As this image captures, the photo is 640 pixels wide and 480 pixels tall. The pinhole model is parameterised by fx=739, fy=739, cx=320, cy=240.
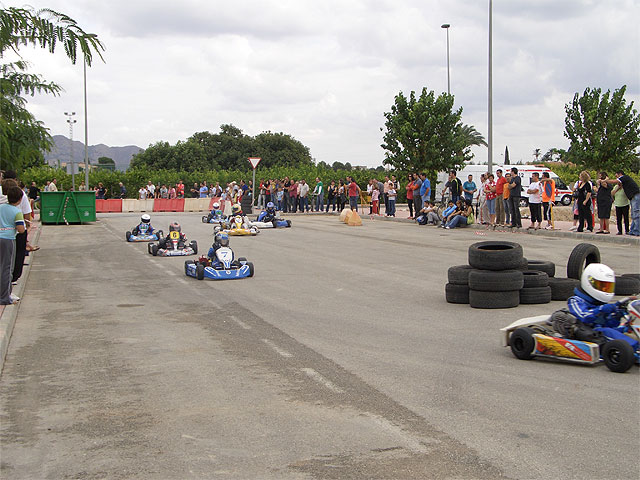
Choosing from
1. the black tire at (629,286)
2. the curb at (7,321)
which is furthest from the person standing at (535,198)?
the curb at (7,321)

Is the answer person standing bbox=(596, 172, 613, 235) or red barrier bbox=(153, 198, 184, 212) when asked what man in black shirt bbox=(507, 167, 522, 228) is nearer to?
person standing bbox=(596, 172, 613, 235)

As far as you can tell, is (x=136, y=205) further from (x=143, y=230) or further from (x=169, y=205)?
(x=143, y=230)

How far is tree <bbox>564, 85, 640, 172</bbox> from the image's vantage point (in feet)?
132

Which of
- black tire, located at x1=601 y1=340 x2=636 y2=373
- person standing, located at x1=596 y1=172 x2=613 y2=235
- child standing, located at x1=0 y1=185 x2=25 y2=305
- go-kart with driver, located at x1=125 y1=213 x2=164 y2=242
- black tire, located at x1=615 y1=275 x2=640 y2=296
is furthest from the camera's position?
go-kart with driver, located at x1=125 y1=213 x2=164 y2=242

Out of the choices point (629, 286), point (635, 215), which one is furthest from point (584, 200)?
point (629, 286)

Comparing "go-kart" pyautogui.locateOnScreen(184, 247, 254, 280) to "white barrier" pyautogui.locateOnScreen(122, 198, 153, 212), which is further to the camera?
"white barrier" pyautogui.locateOnScreen(122, 198, 153, 212)

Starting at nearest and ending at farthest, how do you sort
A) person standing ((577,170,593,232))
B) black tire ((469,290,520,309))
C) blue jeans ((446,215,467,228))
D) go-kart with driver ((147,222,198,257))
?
black tire ((469,290,520,309)) → go-kart with driver ((147,222,198,257)) → person standing ((577,170,593,232)) → blue jeans ((446,215,467,228))

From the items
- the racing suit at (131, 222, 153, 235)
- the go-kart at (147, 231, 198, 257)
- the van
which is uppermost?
the van

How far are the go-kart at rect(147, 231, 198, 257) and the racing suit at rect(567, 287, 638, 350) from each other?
13.2 metres

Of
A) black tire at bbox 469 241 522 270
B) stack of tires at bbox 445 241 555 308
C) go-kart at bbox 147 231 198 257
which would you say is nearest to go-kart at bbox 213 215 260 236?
go-kart at bbox 147 231 198 257

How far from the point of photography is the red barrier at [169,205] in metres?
49.6

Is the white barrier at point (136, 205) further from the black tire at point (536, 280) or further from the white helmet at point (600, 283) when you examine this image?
the white helmet at point (600, 283)

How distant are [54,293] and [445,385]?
28.1ft

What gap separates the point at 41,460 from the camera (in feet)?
16.4
